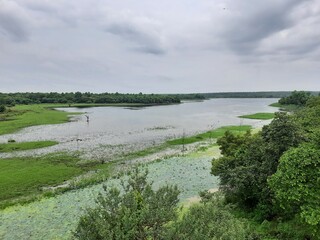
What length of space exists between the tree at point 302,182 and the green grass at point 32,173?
82.2ft

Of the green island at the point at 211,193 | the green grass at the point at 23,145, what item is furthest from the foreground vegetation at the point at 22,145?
the green island at the point at 211,193

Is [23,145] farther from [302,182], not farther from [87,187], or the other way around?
[302,182]

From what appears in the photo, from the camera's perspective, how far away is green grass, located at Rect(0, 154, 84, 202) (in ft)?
100

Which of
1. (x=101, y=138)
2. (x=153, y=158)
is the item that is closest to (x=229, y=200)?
(x=153, y=158)

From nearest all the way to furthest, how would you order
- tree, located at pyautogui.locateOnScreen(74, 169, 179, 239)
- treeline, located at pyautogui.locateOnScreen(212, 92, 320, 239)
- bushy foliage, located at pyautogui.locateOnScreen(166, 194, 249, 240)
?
bushy foliage, located at pyautogui.locateOnScreen(166, 194, 249, 240), tree, located at pyautogui.locateOnScreen(74, 169, 179, 239), treeline, located at pyautogui.locateOnScreen(212, 92, 320, 239)

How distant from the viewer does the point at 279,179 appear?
16.2 meters

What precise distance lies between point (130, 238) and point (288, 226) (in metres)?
12.8

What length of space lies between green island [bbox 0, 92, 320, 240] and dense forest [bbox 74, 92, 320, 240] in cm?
5

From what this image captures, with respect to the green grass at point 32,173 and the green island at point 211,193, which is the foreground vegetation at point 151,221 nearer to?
the green island at point 211,193

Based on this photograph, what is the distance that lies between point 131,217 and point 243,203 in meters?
15.4

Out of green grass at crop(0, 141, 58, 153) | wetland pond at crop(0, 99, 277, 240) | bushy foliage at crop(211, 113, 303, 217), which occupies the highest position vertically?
bushy foliage at crop(211, 113, 303, 217)

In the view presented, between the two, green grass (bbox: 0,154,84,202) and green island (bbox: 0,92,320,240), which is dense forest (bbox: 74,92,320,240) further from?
green grass (bbox: 0,154,84,202)

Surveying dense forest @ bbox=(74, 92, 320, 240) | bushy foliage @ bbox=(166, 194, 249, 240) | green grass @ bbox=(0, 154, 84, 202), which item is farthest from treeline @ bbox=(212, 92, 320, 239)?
green grass @ bbox=(0, 154, 84, 202)

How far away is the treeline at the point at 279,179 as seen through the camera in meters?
15.1
